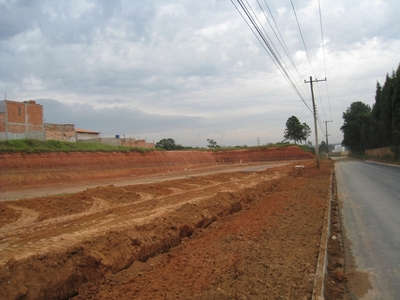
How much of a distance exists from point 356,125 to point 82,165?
66415mm

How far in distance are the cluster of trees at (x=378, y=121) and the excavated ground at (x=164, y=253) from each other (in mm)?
36942

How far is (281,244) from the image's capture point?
723cm

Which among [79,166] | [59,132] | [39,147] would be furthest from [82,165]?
[59,132]

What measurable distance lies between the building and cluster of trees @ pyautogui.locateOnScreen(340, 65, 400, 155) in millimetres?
45281

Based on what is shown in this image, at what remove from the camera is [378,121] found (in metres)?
57.9

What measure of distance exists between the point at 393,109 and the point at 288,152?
89.7ft

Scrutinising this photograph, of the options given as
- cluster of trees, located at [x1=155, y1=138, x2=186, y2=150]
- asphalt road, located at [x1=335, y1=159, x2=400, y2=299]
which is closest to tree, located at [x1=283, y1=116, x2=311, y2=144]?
cluster of trees, located at [x1=155, y1=138, x2=186, y2=150]

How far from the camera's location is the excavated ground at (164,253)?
500 centimetres

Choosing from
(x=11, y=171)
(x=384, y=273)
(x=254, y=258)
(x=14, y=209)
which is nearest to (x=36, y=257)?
(x=254, y=258)

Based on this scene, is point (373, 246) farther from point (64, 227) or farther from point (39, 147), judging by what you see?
point (39, 147)

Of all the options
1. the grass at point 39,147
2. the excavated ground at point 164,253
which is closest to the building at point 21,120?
the grass at point 39,147

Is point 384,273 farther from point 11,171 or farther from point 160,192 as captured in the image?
point 11,171

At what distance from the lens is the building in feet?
126

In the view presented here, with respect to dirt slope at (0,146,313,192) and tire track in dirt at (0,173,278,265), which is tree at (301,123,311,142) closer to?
dirt slope at (0,146,313,192)
